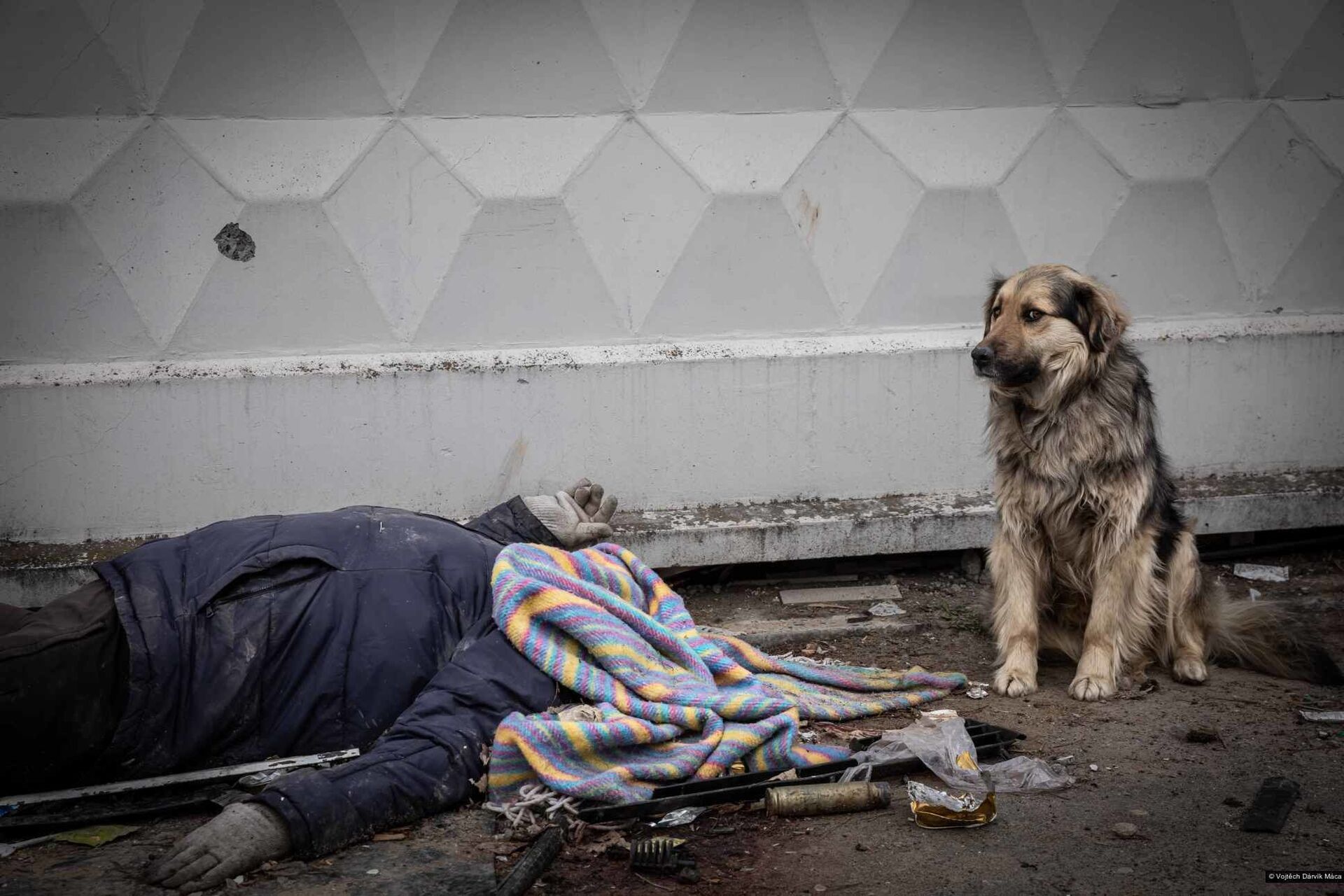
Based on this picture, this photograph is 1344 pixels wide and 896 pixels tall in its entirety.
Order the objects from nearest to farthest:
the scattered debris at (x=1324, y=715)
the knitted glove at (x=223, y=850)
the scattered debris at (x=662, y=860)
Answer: the knitted glove at (x=223, y=850), the scattered debris at (x=662, y=860), the scattered debris at (x=1324, y=715)

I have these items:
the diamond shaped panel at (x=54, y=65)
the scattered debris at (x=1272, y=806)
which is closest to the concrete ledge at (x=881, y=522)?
the scattered debris at (x=1272, y=806)

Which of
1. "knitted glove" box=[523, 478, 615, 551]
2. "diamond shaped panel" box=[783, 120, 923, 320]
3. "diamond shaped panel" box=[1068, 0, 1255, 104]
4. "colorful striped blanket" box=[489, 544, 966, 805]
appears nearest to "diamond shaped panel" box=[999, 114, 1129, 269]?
"diamond shaped panel" box=[1068, 0, 1255, 104]

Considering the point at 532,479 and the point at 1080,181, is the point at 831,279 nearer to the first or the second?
the point at 1080,181

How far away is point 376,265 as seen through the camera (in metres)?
4.79

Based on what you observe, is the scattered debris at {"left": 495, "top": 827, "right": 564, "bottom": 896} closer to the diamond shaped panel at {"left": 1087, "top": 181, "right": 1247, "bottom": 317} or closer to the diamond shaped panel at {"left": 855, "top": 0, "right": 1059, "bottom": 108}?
the diamond shaped panel at {"left": 855, "top": 0, "right": 1059, "bottom": 108}

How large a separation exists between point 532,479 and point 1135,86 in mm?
3274

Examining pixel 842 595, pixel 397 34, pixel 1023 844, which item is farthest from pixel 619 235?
pixel 1023 844

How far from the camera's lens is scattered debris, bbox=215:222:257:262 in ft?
15.3

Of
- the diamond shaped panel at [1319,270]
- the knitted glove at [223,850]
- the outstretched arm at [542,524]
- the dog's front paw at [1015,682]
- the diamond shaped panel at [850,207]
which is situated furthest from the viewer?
the diamond shaped panel at [1319,270]

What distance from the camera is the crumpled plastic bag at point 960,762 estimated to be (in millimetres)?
3164

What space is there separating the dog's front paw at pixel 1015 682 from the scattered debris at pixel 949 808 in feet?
3.44

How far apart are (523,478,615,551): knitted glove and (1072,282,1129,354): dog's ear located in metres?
1.74

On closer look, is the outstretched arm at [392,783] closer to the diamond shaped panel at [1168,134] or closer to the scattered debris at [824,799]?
the scattered debris at [824,799]

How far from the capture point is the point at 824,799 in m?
3.03
